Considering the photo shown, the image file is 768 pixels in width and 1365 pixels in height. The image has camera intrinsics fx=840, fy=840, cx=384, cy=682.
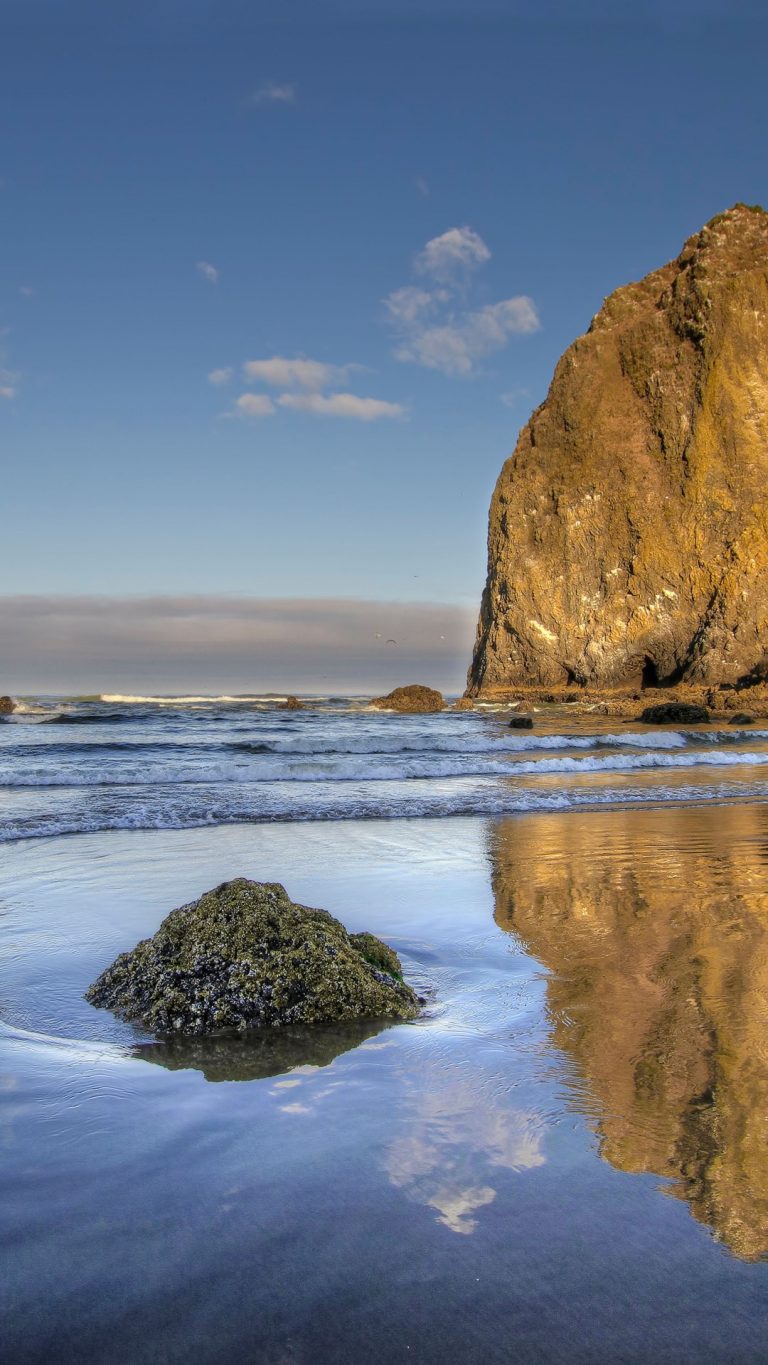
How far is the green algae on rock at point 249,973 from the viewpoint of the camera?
3059 millimetres

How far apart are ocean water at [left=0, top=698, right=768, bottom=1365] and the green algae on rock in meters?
Answer: 0.12

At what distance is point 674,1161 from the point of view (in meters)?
1.97

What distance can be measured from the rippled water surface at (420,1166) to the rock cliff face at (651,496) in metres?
39.5

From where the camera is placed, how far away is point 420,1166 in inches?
77.1

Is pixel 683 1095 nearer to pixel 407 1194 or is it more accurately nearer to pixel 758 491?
pixel 407 1194

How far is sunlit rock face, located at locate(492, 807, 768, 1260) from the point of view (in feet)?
6.50

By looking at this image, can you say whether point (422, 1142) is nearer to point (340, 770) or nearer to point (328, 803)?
point (328, 803)

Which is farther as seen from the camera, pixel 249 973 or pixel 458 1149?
pixel 249 973

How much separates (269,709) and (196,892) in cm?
3174

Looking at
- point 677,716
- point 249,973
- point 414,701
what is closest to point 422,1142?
point 249,973

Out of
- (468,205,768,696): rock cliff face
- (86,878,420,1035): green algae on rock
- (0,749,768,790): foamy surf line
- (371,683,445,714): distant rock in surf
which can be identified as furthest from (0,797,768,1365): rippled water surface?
(468,205,768,696): rock cliff face

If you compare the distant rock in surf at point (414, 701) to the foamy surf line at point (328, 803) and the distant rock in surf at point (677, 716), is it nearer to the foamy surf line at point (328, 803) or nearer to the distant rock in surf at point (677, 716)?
the distant rock in surf at point (677, 716)

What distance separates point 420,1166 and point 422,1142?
128 mm

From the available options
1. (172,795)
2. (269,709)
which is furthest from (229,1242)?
(269,709)
